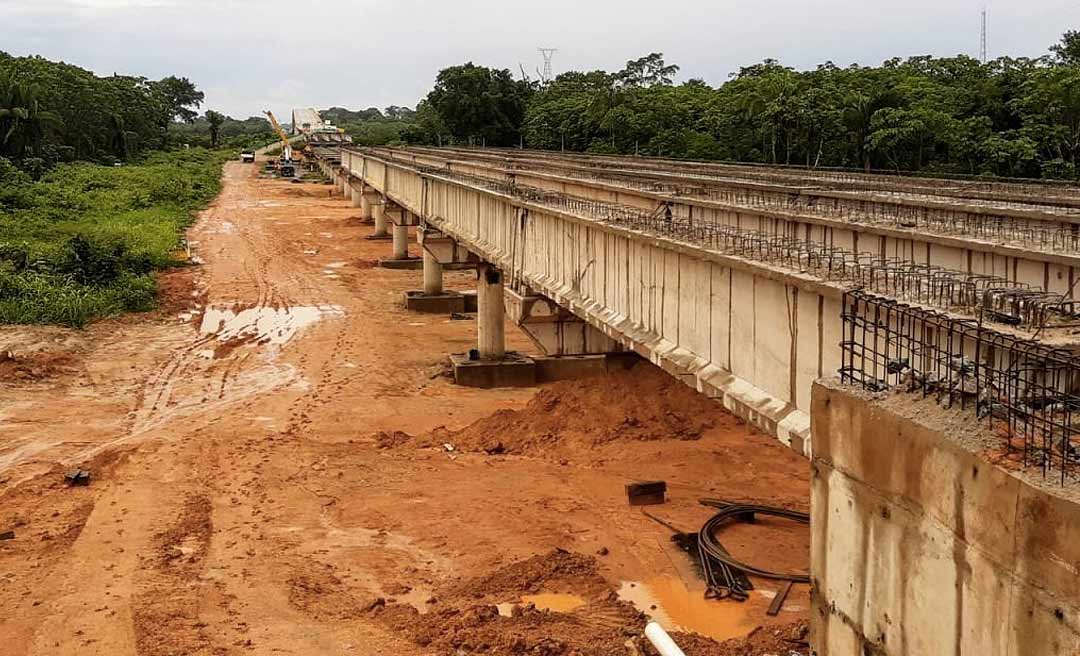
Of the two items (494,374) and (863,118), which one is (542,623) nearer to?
(494,374)

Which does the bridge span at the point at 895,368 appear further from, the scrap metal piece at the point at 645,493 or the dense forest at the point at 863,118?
the dense forest at the point at 863,118

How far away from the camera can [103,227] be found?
53.2 m

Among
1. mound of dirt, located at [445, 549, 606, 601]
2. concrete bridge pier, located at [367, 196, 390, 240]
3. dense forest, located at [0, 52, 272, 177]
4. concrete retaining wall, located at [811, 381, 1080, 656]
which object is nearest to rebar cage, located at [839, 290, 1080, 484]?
concrete retaining wall, located at [811, 381, 1080, 656]

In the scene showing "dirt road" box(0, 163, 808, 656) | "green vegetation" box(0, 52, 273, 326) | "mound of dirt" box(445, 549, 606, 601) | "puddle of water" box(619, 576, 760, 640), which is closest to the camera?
"puddle of water" box(619, 576, 760, 640)

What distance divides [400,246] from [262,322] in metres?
14.3

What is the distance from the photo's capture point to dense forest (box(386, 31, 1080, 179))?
143ft

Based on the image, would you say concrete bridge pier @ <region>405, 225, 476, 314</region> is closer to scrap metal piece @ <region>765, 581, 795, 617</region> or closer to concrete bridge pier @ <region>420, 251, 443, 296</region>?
concrete bridge pier @ <region>420, 251, 443, 296</region>

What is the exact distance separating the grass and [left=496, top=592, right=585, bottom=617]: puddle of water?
23968 millimetres

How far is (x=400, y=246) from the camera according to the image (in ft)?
162

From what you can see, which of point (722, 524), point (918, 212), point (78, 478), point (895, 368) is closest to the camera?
point (895, 368)

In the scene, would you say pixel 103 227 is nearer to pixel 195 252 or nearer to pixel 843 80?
pixel 195 252

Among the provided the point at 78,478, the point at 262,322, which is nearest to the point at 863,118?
the point at 262,322

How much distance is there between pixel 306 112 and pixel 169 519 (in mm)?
187742

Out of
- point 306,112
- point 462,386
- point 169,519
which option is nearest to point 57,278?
point 462,386
